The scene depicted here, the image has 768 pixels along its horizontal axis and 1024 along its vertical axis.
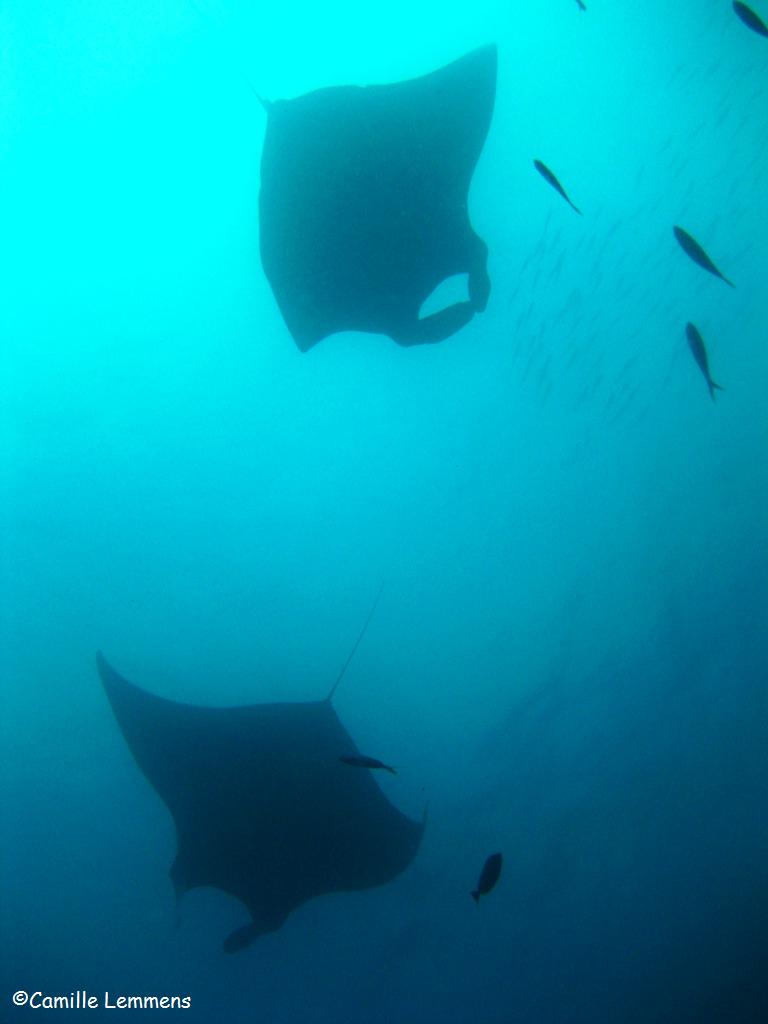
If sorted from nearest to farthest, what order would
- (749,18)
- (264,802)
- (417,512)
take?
(749,18) < (264,802) < (417,512)

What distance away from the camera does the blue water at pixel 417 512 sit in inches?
174

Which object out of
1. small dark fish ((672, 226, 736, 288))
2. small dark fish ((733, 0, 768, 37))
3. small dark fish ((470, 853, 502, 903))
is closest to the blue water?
small dark fish ((733, 0, 768, 37))

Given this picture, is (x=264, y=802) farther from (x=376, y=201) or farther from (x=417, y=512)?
(x=376, y=201)

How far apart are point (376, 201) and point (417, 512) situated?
3241mm

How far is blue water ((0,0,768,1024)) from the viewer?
443 cm

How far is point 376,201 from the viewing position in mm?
3273

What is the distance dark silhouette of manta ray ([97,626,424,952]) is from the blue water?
2.20 meters

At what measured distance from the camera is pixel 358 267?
3.39 metres

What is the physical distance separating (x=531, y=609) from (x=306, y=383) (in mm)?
3120

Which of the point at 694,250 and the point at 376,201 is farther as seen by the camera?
the point at 376,201

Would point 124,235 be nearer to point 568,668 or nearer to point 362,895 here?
point 568,668

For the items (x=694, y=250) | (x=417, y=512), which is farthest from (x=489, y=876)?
(x=417, y=512)

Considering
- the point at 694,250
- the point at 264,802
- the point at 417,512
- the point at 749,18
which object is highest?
the point at 749,18

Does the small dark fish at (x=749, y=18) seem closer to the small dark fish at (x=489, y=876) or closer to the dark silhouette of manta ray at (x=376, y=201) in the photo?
the dark silhouette of manta ray at (x=376, y=201)
